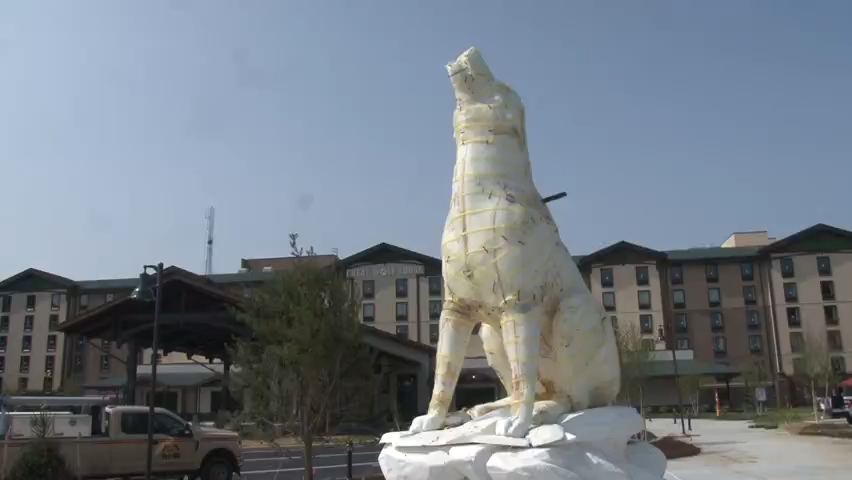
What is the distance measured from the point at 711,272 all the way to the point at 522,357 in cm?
4297

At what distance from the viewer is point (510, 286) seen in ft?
18.8

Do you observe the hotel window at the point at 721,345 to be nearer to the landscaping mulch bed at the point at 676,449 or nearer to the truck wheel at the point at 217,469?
the landscaping mulch bed at the point at 676,449

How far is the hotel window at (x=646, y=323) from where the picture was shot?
43625 mm

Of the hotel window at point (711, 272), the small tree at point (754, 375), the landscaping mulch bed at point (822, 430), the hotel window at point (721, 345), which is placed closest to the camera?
the landscaping mulch bed at point (822, 430)

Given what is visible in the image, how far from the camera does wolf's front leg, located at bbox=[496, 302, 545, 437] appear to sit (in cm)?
540

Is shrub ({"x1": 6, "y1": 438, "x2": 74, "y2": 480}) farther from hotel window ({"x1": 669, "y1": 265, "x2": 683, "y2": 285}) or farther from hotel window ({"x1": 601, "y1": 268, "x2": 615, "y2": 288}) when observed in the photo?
hotel window ({"x1": 669, "y1": 265, "x2": 683, "y2": 285})

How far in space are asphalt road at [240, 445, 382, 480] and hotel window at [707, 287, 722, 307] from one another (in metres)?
29.7

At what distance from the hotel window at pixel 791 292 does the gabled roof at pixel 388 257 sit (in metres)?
20.3

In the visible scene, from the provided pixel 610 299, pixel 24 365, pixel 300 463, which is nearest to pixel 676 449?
pixel 300 463

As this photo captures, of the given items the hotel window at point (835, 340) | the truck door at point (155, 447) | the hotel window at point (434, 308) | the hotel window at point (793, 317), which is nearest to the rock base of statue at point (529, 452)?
the truck door at point (155, 447)

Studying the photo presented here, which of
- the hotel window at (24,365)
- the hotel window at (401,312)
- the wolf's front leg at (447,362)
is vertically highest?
the hotel window at (401,312)

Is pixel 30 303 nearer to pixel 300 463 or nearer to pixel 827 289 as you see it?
pixel 300 463

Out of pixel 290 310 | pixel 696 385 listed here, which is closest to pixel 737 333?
pixel 696 385

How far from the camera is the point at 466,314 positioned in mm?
6047
